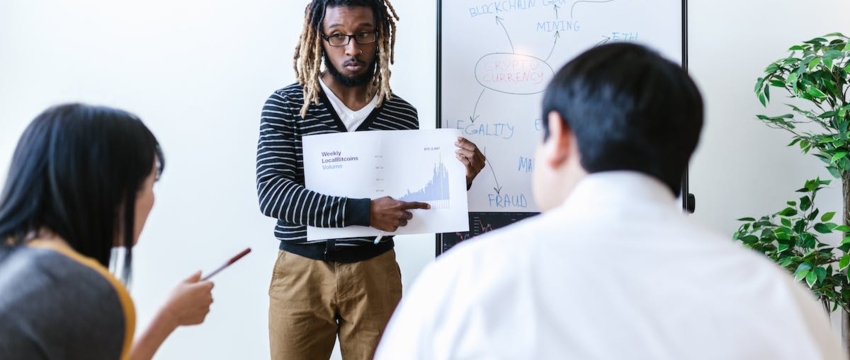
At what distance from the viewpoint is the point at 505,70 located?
7.58 feet

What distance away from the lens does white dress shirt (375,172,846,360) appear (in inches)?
27.4

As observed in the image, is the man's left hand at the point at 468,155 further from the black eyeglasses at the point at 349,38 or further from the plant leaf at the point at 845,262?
the plant leaf at the point at 845,262

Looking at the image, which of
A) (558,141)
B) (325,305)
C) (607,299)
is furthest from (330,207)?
(607,299)

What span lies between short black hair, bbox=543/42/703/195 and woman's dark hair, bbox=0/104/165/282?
668mm

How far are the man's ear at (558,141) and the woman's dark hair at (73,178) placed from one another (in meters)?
0.64

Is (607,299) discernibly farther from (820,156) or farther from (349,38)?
(820,156)

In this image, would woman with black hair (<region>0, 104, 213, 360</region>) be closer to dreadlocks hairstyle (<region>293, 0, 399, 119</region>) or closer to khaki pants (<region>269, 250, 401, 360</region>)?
khaki pants (<region>269, 250, 401, 360</region>)

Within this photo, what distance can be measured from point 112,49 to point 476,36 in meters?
1.42

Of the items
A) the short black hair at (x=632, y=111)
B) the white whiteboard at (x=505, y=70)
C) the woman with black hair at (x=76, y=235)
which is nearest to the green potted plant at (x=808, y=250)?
the white whiteboard at (x=505, y=70)

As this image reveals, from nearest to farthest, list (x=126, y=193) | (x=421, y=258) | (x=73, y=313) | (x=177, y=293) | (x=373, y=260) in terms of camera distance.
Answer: (x=73, y=313) → (x=126, y=193) → (x=177, y=293) → (x=373, y=260) → (x=421, y=258)

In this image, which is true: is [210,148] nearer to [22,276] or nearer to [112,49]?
[112,49]

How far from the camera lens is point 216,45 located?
9.15ft

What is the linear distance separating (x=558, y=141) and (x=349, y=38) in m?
1.28

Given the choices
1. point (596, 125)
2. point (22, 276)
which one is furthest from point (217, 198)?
point (596, 125)
